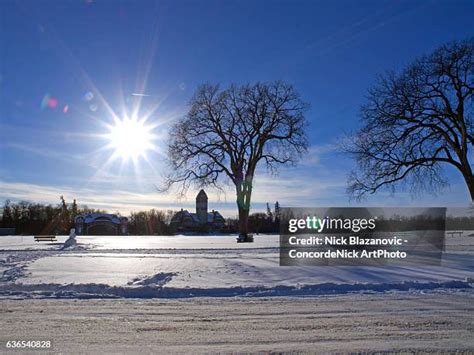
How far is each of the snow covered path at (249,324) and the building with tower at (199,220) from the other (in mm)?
76938

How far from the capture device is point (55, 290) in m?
10.1

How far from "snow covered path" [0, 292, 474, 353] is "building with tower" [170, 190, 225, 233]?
76.9 metres

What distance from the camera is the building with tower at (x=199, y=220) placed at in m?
88.1

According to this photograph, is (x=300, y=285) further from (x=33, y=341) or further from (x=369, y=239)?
(x=369, y=239)

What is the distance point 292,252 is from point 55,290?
426 inches

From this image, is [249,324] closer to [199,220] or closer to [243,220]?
[243,220]

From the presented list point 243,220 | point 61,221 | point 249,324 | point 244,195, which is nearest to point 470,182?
point 244,195

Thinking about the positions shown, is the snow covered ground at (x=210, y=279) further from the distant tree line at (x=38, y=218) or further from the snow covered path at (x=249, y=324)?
the distant tree line at (x=38, y=218)

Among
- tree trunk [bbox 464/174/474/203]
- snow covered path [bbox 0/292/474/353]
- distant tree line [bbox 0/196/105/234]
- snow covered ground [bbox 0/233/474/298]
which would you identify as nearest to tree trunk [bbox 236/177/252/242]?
tree trunk [bbox 464/174/474/203]

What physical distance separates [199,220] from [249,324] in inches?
3322

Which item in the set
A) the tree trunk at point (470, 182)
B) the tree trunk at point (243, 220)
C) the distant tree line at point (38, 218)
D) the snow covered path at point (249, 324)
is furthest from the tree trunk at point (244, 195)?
the distant tree line at point (38, 218)

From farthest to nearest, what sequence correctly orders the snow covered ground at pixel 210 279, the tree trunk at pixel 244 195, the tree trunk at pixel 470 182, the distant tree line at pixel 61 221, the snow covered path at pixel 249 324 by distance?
the distant tree line at pixel 61 221 → the tree trunk at pixel 244 195 → the tree trunk at pixel 470 182 → the snow covered ground at pixel 210 279 → the snow covered path at pixel 249 324

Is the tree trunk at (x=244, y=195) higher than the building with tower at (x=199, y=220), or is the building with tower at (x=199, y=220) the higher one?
the tree trunk at (x=244, y=195)

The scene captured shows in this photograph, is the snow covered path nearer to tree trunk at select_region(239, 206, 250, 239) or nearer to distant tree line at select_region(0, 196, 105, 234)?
tree trunk at select_region(239, 206, 250, 239)
